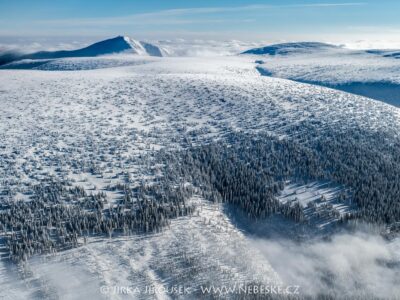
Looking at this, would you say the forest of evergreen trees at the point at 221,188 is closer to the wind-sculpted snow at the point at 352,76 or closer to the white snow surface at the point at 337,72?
the wind-sculpted snow at the point at 352,76

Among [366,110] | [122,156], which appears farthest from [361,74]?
[122,156]

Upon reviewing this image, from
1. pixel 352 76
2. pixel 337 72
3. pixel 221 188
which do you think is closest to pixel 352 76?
pixel 352 76

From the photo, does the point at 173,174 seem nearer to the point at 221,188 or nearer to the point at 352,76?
the point at 221,188

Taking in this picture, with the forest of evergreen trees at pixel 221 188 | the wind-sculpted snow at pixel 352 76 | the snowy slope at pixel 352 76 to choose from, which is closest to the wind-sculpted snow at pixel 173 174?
the forest of evergreen trees at pixel 221 188

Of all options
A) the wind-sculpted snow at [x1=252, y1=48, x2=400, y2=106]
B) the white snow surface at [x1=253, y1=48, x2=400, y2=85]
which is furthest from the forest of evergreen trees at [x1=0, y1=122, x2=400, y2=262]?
the white snow surface at [x1=253, y1=48, x2=400, y2=85]

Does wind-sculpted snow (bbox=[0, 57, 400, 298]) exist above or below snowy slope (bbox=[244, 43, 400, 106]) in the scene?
below

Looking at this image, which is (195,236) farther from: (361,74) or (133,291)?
(361,74)

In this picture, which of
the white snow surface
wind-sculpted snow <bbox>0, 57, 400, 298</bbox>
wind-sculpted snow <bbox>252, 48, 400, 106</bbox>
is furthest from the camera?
the white snow surface

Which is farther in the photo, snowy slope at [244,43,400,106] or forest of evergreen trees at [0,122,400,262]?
snowy slope at [244,43,400,106]

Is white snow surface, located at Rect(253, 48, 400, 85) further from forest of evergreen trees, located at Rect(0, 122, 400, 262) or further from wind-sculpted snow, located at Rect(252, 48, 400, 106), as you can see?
forest of evergreen trees, located at Rect(0, 122, 400, 262)
